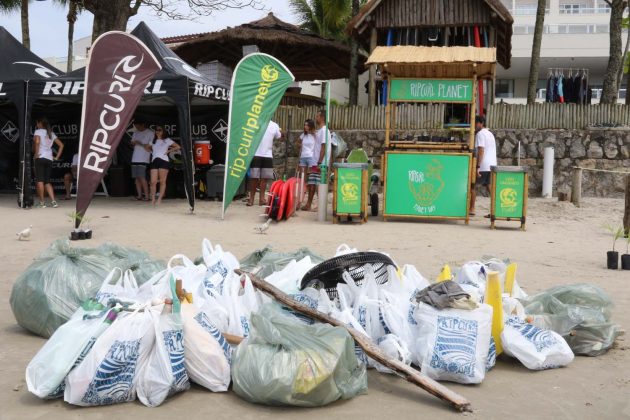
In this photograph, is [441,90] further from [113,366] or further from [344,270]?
[113,366]

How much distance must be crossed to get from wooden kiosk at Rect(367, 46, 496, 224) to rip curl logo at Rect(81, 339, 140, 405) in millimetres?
7747

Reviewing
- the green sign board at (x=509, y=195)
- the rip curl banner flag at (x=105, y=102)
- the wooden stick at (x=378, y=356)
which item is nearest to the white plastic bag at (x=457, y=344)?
the wooden stick at (x=378, y=356)

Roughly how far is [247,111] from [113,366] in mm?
8077

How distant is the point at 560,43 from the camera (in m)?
38.3

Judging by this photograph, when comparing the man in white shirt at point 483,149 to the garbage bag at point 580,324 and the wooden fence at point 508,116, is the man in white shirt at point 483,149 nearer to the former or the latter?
the wooden fence at point 508,116

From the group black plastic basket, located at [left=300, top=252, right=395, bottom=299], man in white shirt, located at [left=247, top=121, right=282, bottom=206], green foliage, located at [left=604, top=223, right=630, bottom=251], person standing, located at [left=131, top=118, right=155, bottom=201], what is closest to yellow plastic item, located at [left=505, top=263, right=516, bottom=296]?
black plastic basket, located at [left=300, top=252, right=395, bottom=299]

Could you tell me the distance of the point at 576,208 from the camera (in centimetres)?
1370

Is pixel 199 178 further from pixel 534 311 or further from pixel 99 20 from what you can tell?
pixel 534 311

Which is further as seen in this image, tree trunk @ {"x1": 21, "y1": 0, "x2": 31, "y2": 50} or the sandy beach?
tree trunk @ {"x1": 21, "y1": 0, "x2": 31, "y2": 50}

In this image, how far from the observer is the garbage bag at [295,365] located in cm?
353

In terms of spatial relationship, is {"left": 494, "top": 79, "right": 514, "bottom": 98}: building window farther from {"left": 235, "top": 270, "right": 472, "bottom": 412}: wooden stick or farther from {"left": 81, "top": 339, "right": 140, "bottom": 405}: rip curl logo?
{"left": 81, "top": 339, "right": 140, "bottom": 405}: rip curl logo

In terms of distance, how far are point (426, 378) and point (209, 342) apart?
1.18m

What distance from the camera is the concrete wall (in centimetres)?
1574

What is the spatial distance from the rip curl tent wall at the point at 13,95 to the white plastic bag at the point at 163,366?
→ 10.3 metres
